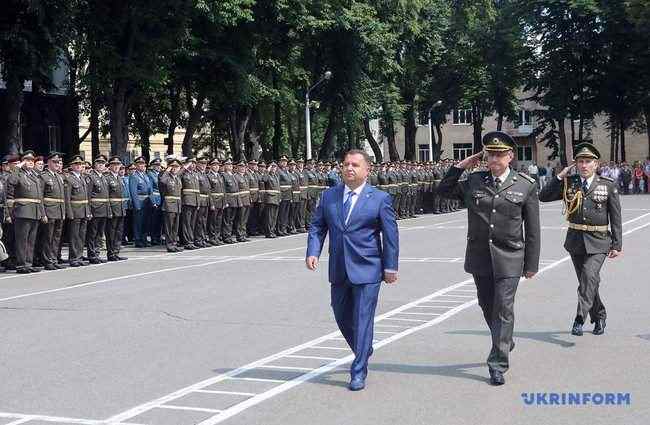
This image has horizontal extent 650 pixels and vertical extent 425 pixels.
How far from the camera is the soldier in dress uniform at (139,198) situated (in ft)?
77.2

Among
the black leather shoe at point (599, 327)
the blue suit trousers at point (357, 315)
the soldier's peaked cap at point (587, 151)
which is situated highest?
the soldier's peaked cap at point (587, 151)

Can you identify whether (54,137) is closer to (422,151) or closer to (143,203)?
(143,203)

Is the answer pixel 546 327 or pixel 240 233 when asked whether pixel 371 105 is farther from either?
pixel 546 327

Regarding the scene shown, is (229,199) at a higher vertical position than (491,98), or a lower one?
Answer: lower

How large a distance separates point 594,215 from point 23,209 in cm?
1121

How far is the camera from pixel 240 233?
2603cm

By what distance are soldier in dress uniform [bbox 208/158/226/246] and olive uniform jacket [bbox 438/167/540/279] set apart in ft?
54.2

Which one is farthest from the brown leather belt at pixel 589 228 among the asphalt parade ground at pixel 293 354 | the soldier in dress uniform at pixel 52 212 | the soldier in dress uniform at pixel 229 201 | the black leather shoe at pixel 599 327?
the soldier in dress uniform at pixel 229 201

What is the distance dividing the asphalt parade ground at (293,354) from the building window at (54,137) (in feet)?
91.9

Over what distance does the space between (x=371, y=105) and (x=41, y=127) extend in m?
15.2

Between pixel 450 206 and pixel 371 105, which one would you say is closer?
pixel 450 206

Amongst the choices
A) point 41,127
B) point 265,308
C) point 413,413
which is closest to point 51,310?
point 265,308

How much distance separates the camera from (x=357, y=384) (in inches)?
301

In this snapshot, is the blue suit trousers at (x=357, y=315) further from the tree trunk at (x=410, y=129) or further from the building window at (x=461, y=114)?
the building window at (x=461, y=114)
